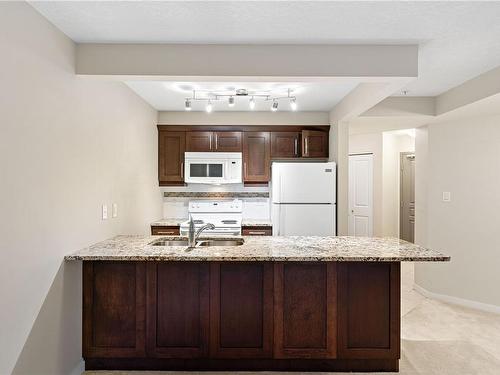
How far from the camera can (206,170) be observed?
4.57 metres

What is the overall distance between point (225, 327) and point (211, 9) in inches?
81.4

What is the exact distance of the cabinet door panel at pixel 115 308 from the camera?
2.48 metres

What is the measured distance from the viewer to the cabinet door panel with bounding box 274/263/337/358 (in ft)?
8.09

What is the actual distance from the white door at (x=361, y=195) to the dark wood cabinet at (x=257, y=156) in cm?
210

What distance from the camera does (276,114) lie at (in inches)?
180

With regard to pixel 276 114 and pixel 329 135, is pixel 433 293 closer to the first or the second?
pixel 329 135

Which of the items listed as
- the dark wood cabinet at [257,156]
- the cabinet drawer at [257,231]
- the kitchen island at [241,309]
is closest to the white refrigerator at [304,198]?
the cabinet drawer at [257,231]

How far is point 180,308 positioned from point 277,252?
81 centimetres

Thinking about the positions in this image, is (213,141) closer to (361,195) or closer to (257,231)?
(257,231)

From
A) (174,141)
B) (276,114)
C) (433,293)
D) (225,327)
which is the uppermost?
(276,114)

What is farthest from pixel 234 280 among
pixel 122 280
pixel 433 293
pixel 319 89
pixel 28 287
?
pixel 433 293

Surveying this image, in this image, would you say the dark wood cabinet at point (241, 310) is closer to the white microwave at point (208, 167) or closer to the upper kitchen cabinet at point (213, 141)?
the white microwave at point (208, 167)

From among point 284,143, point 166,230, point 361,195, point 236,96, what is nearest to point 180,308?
point 166,230

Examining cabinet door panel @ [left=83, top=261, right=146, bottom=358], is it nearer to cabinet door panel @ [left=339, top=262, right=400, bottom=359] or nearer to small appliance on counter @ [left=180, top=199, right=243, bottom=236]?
cabinet door panel @ [left=339, top=262, right=400, bottom=359]
